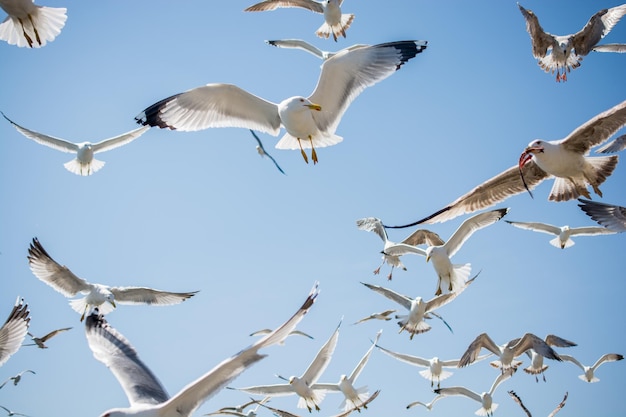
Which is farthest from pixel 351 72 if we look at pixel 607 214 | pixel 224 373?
pixel 224 373

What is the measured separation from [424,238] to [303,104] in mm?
5805

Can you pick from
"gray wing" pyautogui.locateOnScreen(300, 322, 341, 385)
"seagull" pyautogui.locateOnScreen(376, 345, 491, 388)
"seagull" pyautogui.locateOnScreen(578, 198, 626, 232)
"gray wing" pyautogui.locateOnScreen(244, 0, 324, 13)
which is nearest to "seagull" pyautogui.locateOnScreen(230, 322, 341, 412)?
"gray wing" pyautogui.locateOnScreen(300, 322, 341, 385)

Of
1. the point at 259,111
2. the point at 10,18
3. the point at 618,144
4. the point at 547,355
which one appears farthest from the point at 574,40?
the point at 10,18

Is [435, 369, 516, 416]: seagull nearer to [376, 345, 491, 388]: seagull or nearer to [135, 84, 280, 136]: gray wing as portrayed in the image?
[376, 345, 491, 388]: seagull

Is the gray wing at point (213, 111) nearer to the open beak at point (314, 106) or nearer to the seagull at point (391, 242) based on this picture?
the open beak at point (314, 106)

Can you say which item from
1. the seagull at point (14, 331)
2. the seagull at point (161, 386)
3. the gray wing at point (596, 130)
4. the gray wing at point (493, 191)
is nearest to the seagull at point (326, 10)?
the gray wing at point (493, 191)

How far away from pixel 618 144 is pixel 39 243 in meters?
8.07

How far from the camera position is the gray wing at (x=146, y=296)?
1191 centimetres

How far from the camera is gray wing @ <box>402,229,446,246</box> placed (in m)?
13.3

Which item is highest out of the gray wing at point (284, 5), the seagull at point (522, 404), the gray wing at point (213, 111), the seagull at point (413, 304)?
the gray wing at point (284, 5)

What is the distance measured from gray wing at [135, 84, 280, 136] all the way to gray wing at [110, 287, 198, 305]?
13.6 ft

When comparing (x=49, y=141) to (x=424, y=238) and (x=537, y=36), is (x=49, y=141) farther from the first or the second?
(x=537, y=36)

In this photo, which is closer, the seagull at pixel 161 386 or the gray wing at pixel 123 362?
the seagull at pixel 161 386

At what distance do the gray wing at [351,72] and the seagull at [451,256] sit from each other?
2888 mm
